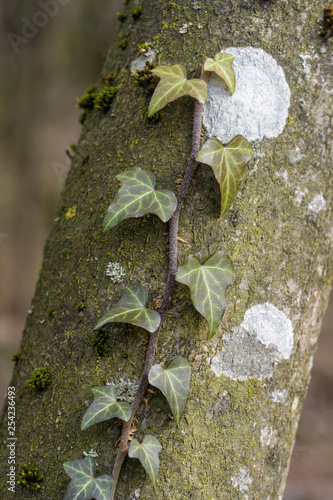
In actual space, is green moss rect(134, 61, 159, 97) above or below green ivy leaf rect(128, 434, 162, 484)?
above

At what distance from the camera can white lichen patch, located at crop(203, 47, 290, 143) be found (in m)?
0.98

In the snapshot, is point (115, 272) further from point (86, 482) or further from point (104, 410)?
point (86, 482)

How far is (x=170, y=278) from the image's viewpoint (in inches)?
36.1

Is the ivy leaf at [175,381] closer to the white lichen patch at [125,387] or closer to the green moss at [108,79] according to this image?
the white lichen patch at [125,387]

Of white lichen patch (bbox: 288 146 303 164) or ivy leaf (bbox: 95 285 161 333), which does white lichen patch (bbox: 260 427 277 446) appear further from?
white lichen patch (bbox: 288 146 303 164)

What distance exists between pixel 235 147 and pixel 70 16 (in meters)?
4.26

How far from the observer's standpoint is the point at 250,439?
0.91m

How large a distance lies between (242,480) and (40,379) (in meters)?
0.56

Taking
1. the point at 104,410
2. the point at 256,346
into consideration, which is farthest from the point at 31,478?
the point at 256,346

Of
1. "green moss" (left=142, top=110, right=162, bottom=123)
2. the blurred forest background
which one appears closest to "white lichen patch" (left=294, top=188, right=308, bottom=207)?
"green moss" (left=142, top=110, right=162, bottom=123)

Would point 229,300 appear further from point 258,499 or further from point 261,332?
point 258,499

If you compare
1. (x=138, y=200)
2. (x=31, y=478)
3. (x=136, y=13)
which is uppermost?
(x=136, y=13)

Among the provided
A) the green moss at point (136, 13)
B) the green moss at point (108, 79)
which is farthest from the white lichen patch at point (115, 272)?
the green moss at point (136, 13)

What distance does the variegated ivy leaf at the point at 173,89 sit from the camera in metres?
0.95
